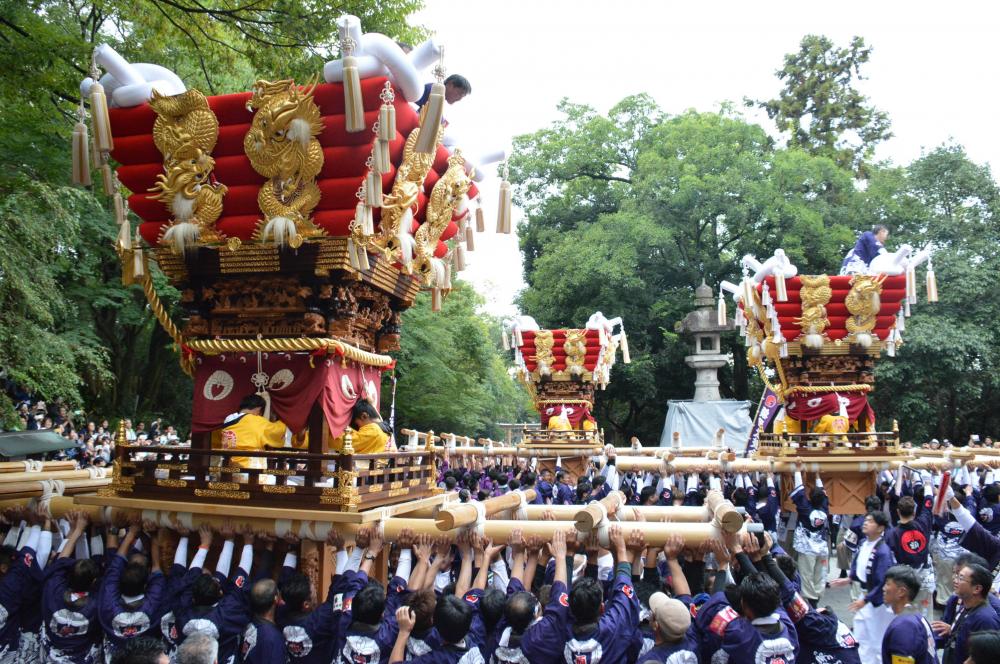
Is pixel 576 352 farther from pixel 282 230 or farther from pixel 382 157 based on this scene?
pixel 382 157

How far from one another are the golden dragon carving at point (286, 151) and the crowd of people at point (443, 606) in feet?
8.82

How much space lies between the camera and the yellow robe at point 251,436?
20.7 feet

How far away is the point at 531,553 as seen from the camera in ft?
14.5

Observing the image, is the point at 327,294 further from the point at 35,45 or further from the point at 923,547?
the point at 923,547

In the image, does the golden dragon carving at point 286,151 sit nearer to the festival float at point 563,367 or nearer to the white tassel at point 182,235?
the white tassel at point 182,235

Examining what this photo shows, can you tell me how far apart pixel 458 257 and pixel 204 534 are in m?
4.14

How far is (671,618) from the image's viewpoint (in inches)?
Answer: 144

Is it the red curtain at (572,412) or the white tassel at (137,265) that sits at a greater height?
the white tassel at (137,265)

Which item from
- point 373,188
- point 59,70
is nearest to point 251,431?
point 373,188

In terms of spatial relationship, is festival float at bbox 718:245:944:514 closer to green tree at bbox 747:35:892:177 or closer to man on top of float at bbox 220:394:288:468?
man on top of float at bbox 220:394:288:468

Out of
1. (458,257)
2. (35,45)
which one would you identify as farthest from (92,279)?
(458,257)

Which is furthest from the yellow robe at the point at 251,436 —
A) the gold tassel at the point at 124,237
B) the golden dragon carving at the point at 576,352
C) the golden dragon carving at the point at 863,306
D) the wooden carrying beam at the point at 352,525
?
the golden dragon carving at the point at 576,352

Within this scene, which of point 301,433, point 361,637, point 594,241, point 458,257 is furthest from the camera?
point 594,241

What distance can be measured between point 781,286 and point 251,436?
9.90 m
